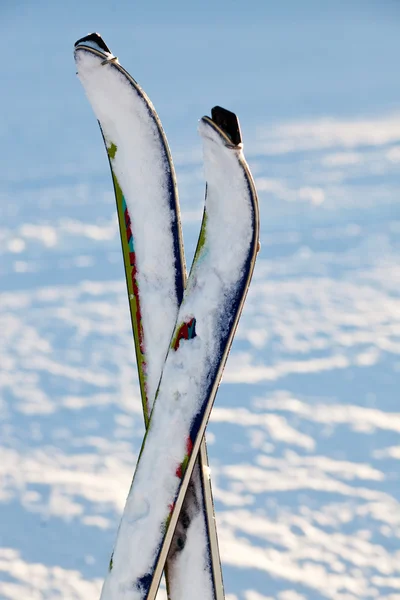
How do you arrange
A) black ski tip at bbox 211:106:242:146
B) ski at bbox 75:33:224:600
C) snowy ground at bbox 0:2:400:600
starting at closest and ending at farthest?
1. black ski tip at bbox 211:106:242:146
2. ski at bbox 75:33:224:600
3. snowy ground at bbox 0:2:400:600

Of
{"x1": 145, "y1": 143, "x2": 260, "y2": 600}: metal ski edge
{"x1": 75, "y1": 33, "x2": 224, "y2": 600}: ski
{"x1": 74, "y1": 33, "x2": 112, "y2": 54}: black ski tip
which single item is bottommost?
{"x1": 145, "y1": 143, "x2": 260, "y2": 600}: metal ski edge

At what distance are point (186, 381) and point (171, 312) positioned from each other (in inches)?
8.7

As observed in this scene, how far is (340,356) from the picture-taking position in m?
7.15

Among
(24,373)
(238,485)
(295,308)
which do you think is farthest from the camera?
(295,308)

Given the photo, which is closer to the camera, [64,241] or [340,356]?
[340,356]

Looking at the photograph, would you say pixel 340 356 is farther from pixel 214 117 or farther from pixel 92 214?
pixel 214 117

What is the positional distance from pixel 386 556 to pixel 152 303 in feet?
10.7

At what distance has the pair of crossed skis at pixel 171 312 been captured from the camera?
243 cm

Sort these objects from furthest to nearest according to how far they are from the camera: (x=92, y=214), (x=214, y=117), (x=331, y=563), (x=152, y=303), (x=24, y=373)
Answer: (x=92, y=214), (x=24, y=373), (x=331, y=563), (x=152, y=303), (x=214, y=117)

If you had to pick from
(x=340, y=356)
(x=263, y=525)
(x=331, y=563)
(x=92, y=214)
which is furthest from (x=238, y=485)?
(x=92, y=214)

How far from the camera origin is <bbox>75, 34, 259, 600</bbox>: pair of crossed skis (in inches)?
95.7

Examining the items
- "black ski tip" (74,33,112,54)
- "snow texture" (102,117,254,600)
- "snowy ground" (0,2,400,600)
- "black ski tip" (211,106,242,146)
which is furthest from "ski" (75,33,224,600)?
"snowy ground" (0,2,400,600)

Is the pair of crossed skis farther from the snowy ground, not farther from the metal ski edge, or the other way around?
the snowy ground

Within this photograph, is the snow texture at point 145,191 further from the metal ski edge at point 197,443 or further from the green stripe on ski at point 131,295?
the metal ski edge at point 197,443
